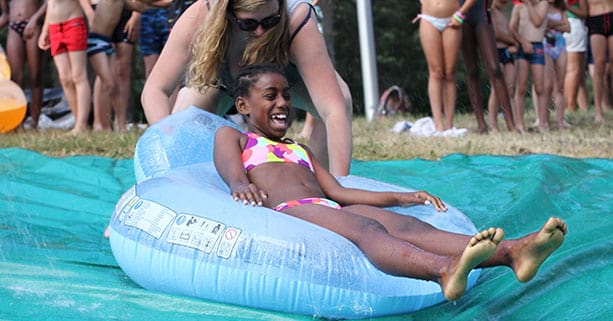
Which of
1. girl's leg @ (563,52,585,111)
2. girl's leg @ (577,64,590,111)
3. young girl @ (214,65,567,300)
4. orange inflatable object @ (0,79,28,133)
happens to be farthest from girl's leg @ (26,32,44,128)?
girl's leg @ (577,64,590,111)

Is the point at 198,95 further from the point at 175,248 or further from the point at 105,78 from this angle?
the point at 105,78

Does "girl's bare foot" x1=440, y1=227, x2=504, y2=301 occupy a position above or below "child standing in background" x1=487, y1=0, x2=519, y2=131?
above

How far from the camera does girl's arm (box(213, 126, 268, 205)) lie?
11.0ft

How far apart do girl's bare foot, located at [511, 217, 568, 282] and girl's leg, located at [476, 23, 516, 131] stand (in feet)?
17.9

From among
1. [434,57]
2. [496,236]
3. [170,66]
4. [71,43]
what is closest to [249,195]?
[496,236]

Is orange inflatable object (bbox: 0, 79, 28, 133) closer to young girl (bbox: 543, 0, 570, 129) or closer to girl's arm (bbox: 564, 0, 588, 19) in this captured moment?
young girl (bbox: 543, 0, 570, 129)

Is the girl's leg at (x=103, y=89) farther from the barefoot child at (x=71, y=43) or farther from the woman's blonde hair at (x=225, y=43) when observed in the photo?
the woman's blonde hair at (x=225, y=43)

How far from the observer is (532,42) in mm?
8664

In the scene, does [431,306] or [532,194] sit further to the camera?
[532,194]

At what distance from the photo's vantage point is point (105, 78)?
816cm

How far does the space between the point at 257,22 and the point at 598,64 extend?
6.78m

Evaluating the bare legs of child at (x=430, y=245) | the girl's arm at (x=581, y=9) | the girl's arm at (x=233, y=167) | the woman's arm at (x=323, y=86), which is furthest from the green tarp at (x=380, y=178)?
the girl's arm at (x=581, y=9)

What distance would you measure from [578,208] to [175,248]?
239cm

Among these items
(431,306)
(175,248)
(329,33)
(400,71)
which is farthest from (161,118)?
(400,71)
